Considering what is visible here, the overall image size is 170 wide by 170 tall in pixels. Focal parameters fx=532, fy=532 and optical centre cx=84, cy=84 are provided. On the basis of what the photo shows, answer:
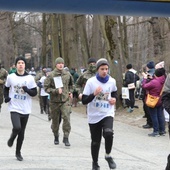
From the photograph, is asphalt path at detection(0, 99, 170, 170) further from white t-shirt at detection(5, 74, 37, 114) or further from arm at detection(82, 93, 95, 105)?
arm at detection(82, 93, 95, 105)

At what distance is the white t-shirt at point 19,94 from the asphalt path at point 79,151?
96cm

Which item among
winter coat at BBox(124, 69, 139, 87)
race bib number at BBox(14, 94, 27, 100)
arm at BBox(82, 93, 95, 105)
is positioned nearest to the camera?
arm at BBox(82, 93, 95, 105)

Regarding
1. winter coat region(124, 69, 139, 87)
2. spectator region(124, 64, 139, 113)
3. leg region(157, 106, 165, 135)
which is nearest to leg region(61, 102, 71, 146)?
leg region(157, 106, 165, 135)

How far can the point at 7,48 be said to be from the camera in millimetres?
64250

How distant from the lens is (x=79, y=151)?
1100 centimetres

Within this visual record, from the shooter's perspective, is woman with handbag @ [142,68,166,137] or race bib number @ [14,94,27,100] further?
woman with handbag @ [142,68,166,137]

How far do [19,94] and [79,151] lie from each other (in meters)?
2.14

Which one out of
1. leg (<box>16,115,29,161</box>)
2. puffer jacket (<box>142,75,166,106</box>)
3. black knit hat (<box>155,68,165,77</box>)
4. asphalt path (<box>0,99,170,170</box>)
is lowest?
asphalt path (<box>0,99,170,170</box>)

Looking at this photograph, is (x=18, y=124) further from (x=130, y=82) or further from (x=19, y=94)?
(x=130, y=82)

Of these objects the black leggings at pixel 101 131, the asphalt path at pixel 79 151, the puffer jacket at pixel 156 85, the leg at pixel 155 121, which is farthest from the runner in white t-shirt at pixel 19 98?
the leg at pixel 155 121

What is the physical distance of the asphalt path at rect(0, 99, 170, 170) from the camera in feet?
30.4

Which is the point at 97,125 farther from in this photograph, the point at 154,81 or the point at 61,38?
the point at 61,38

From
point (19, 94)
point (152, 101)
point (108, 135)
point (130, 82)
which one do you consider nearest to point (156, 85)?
point (152, 101)

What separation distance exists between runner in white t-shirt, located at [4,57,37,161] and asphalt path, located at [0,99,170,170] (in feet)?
1.75
